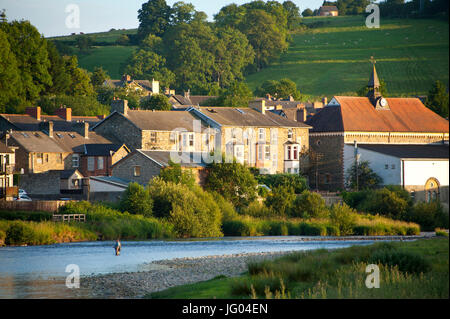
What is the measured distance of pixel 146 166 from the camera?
69625 mm

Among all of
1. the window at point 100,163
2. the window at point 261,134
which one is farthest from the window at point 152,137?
the window at point 261,134

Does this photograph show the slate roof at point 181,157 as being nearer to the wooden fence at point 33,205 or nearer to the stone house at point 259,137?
the stone house at point 259,137

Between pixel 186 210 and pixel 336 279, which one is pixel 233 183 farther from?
pixel 336 279

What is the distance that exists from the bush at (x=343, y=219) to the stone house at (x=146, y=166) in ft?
42.5

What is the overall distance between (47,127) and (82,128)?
377 centimetres

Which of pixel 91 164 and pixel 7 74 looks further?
pixel 7 74

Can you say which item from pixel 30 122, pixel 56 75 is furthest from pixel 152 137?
pixel 56 75

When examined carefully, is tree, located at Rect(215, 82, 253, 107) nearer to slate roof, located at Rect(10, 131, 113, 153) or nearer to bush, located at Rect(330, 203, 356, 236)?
slate roof, located at Rect(10, 131, 113, 153)

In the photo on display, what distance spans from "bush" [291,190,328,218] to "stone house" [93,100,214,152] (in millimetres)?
17518

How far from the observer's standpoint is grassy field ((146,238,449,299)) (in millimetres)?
22123

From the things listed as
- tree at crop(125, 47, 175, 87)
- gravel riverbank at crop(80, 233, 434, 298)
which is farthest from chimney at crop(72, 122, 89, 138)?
tree at crop(125, 47, 175, 87)

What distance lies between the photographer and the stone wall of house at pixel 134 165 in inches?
2729

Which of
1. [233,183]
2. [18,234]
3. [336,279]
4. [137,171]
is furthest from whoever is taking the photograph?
[233,183]
